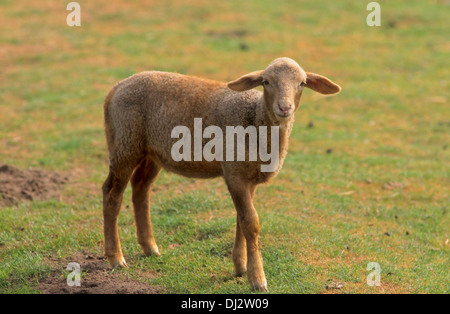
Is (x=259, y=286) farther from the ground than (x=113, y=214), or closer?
closer

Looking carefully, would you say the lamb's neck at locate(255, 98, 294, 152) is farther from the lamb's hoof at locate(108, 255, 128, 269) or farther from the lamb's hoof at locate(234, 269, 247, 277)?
the lamb's hoof at locate(108, 255, 128, 269)

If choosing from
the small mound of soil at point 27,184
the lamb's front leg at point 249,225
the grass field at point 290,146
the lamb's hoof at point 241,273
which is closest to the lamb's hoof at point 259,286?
the lamb's front leg at point 249,225

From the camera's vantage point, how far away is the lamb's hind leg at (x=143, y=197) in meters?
7.15

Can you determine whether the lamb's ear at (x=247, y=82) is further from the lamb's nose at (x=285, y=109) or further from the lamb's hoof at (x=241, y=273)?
the lamb's hoof at (x=241, y=273)

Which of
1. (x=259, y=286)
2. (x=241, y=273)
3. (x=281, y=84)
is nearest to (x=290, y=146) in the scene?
(x=241, y=273)

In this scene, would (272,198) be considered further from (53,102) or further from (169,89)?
(53,102)

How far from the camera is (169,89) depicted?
22.1 ft

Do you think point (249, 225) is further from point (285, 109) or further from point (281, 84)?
point (281, 84)

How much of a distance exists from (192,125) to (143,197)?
1.17m

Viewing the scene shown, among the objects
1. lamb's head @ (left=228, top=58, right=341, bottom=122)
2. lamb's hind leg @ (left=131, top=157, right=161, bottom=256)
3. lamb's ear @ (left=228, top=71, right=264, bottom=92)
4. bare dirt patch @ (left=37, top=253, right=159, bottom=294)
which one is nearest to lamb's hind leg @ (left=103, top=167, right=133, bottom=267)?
bare dirt patch @ (left=37, top=253, right=159, bottom=294)

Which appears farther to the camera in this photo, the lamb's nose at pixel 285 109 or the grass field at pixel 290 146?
the grass field at pixel 290 146

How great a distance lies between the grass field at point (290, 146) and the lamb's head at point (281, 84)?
6.04 ft

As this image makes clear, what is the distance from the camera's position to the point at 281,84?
5820 mm

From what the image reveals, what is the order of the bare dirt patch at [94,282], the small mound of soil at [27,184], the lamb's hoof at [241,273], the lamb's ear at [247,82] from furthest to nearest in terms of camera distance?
the small mound of soil at [27,184]
the lamb's hoof at [241,273]
the bare dirt patch at [94,282]
the lamb's ear at [247,82]
